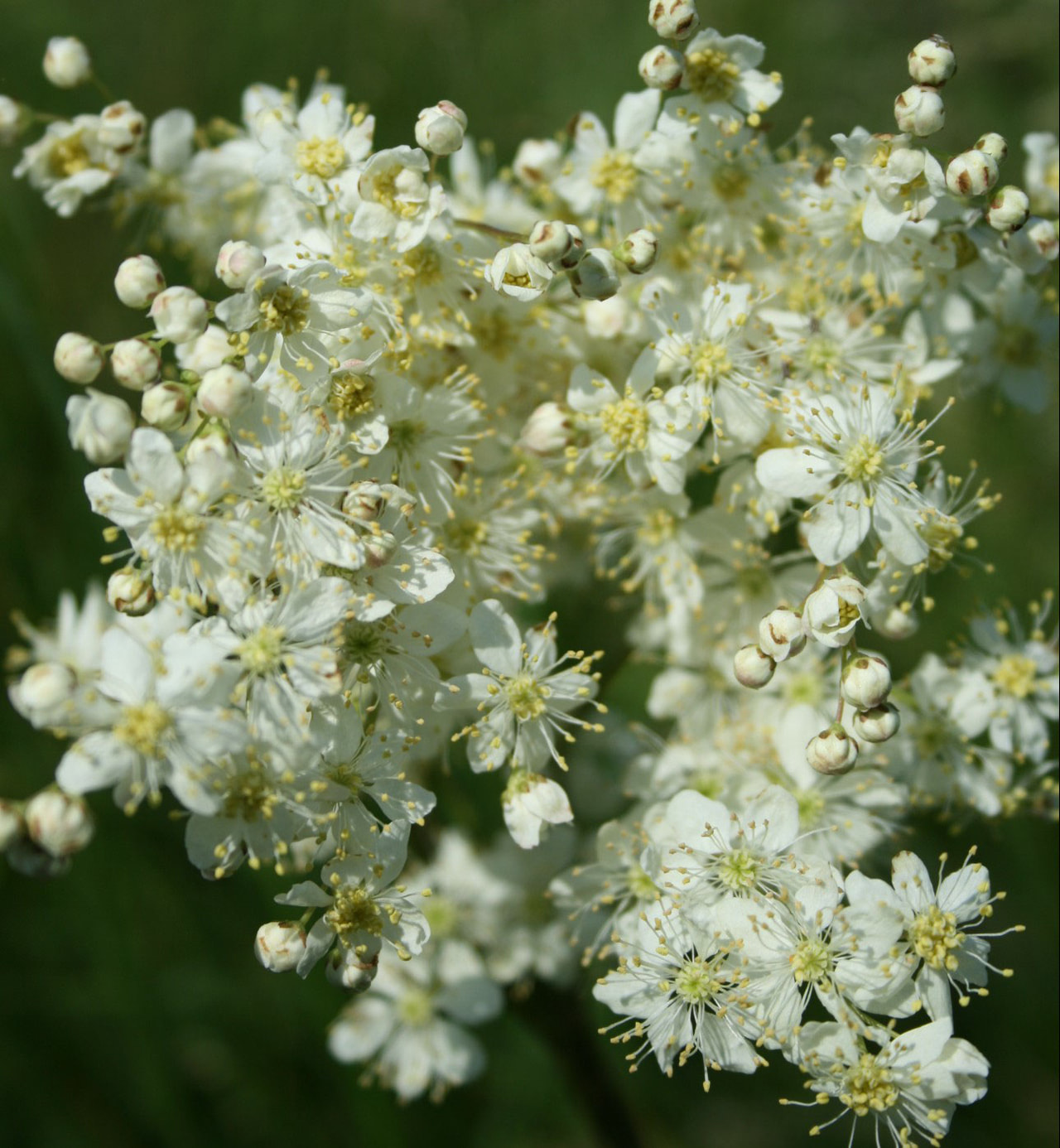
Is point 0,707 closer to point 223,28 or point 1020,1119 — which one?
point 223,28

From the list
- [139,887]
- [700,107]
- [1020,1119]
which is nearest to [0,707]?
[139,887]

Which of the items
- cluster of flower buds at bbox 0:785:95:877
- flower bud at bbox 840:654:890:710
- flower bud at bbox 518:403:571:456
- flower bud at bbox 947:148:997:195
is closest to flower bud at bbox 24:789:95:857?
cluster of flower buds at bbox 0:785:95:877

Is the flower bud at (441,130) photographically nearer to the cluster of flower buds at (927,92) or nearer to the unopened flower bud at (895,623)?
the cluster of flower buds at (927,92)

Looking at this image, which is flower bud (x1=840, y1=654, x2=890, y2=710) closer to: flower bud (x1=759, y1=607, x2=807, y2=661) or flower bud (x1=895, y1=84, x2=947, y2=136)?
flower bud (x1=759, y1=607, x2=807, y2=661)

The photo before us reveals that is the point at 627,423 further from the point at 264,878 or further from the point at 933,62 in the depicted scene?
the point at 264,878

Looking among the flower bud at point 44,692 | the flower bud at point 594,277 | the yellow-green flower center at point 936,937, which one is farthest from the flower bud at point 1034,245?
the flower bud at point 44,692

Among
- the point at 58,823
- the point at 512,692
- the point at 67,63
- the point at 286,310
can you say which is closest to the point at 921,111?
the point at 286,310
